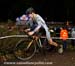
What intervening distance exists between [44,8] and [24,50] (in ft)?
14.0

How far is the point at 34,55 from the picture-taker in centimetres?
1138

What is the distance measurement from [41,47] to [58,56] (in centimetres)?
64

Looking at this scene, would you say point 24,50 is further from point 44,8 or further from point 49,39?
point 44,8

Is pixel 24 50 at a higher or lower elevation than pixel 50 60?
higher

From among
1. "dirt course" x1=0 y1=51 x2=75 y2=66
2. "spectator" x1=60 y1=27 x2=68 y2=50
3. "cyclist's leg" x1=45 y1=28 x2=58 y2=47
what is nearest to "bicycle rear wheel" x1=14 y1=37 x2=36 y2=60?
"dirt course" x1=0 y1=51 x2=75 y2=66

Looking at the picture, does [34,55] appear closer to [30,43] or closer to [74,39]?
[30,43]

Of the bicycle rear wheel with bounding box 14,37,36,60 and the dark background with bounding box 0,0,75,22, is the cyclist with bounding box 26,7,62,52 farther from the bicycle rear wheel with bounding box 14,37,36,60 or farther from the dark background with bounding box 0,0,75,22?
the dark background with bounding box 0,0,75,22

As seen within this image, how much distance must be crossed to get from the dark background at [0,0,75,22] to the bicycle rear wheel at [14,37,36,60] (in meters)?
3.57

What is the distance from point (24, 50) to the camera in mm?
11195

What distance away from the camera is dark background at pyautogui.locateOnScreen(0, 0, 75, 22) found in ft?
48.7

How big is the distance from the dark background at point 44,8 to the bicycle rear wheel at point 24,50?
11.7ft

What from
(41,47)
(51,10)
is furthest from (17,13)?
(41,47)

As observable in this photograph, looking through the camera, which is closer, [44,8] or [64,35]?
[64,35]

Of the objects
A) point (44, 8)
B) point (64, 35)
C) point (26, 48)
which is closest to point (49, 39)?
point (26, 48)
